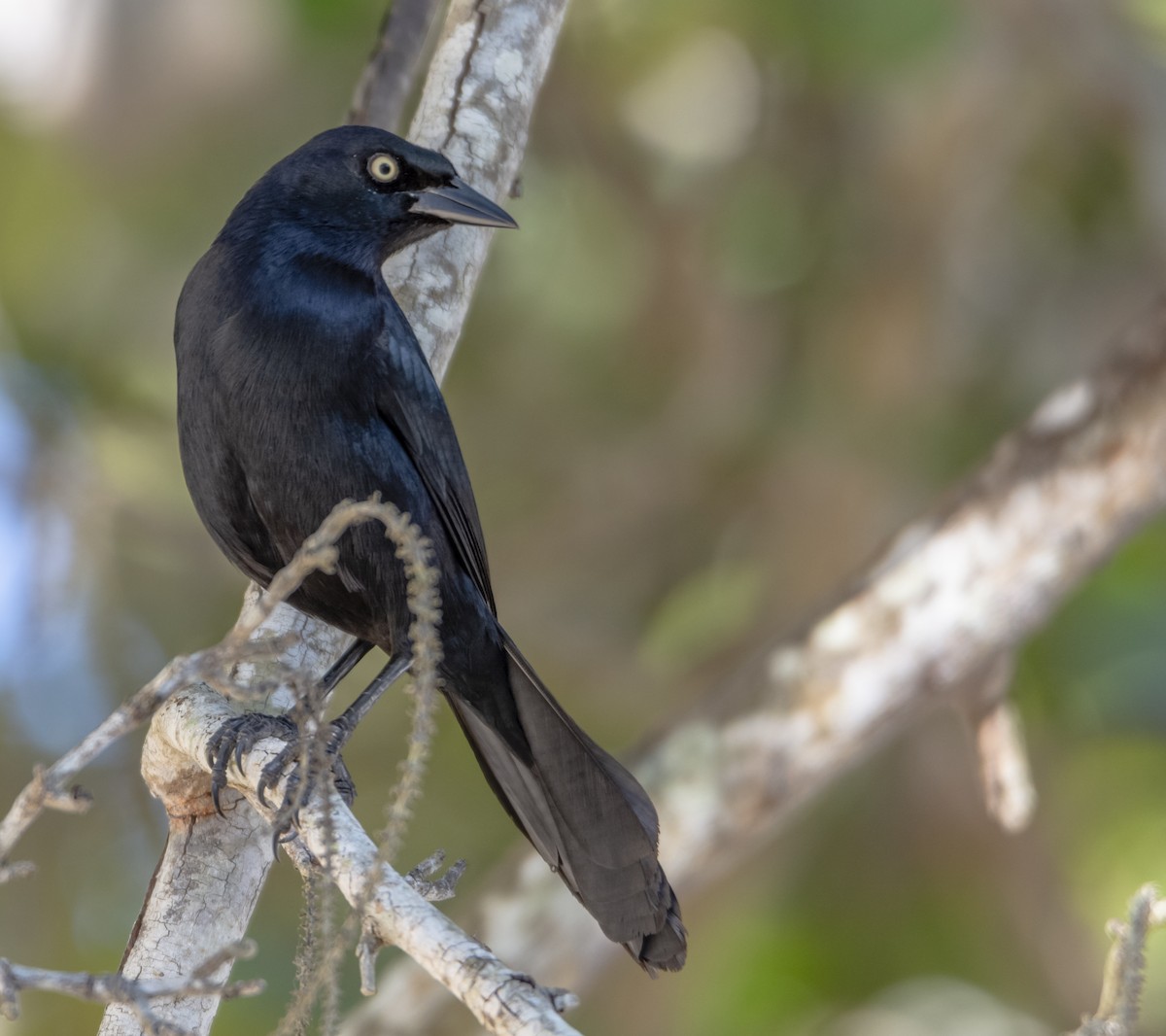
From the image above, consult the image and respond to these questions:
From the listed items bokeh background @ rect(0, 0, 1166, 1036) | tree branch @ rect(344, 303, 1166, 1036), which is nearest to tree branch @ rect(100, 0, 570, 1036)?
tree branch @ rect(344, 303, 1166, 1036)

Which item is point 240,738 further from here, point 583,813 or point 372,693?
point 583,813

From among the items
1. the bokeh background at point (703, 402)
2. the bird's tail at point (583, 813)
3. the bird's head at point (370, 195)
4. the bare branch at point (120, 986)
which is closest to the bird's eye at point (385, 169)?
the bird's head at point (370, 195)

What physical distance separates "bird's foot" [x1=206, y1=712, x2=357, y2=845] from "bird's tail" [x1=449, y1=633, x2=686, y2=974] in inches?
15.9

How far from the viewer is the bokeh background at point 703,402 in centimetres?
661

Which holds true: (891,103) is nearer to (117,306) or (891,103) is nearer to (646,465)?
(646,465)

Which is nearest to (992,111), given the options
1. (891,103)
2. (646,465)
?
(891,103)

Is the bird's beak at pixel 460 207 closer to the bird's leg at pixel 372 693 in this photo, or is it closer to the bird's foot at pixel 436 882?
the bird's leg at pixel 372 693

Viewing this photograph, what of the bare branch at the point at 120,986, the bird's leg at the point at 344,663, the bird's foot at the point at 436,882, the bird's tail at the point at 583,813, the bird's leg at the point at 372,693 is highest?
the bird's leg at the point at 344,663

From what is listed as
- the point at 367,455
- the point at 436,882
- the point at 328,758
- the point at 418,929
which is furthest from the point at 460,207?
the point at 418,929

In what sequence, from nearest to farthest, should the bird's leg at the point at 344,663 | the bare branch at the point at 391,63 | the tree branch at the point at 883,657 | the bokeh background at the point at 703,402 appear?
the bird's leg at the point at 344,663, the bare branch at the point at 391,63, the tree branch at the point at 883,657, the bokeh background at the point at 703,402

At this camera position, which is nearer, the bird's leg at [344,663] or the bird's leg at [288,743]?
the bird's leg at [288,743]

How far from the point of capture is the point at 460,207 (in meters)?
3.38

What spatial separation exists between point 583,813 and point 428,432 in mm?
875

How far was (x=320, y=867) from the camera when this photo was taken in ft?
7.23
